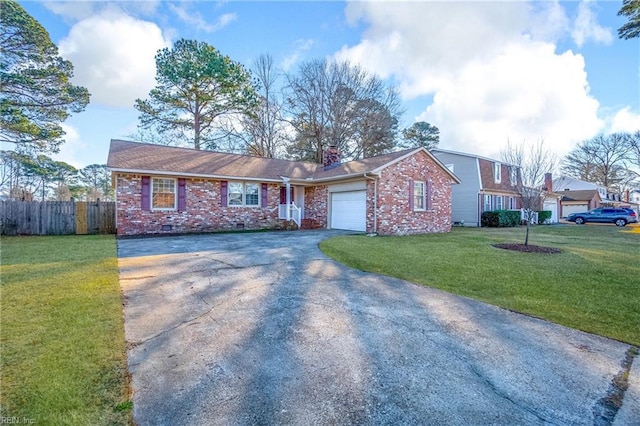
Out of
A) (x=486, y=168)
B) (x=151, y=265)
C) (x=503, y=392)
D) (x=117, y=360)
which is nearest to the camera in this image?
(x=503, y=392)

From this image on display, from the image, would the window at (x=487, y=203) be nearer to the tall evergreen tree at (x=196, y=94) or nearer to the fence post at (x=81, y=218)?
the tall evergreen tree at (x=196, y=94)

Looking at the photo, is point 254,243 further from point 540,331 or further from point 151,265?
point 540,331

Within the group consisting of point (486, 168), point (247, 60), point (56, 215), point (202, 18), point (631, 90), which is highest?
point (247, 60)

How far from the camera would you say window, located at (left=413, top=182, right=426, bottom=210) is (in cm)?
1512

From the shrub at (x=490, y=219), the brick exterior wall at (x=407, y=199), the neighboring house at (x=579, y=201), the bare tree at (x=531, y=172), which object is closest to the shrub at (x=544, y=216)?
the shrub at (x=490, y=219)

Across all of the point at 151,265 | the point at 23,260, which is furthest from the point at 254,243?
the point at 23,260

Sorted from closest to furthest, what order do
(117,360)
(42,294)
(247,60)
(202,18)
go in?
(117,360) → (42,294) → (202,18) → (247,60)

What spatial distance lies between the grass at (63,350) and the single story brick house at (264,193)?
791cm

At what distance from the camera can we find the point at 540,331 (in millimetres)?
3750

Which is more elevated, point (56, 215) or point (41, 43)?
point (41, 43)

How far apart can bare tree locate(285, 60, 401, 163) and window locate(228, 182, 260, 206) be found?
10770 mm

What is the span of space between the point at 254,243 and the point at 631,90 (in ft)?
64.6

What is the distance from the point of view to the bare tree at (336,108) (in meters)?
24.7

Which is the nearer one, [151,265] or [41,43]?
[151,265]
